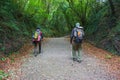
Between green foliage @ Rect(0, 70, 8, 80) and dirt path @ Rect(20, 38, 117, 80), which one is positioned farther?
dirt path @ Rect(20, 38, 117, 80)

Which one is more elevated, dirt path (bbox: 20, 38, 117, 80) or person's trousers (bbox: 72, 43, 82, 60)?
person's trousers (bbox: 72, 43, 82, 60)

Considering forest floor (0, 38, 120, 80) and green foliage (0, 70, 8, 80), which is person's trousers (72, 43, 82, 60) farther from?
green foliage (0, 70, 8, 80)

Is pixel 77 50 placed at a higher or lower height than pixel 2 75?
higher

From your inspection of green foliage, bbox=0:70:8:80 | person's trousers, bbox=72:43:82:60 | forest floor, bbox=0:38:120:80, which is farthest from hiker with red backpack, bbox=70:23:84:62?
green foliage, bbox=0:70:8:80

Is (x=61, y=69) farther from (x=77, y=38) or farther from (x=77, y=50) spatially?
(x=77, y=50)

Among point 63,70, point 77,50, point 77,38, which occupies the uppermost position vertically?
point 77,38

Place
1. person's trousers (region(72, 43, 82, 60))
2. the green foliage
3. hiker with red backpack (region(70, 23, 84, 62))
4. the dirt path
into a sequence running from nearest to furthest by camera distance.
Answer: the green foliage
the dirt path
hiker with red backpack (region(70, 23, 84, 62))
person's trousers (region(72, 43, 82, 60))

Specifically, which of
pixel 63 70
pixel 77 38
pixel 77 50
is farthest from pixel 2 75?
pixel 77 50

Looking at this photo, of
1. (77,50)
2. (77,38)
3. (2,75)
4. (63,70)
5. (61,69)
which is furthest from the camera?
(77,50)

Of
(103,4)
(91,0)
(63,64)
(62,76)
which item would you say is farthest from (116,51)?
(91,0)

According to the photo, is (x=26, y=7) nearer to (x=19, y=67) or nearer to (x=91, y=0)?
(x=91, y=0)

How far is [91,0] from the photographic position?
28516 mm

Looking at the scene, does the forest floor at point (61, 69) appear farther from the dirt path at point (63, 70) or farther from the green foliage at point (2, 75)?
the green foliage at point (2, 75)

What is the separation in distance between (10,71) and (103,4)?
56.8ft
